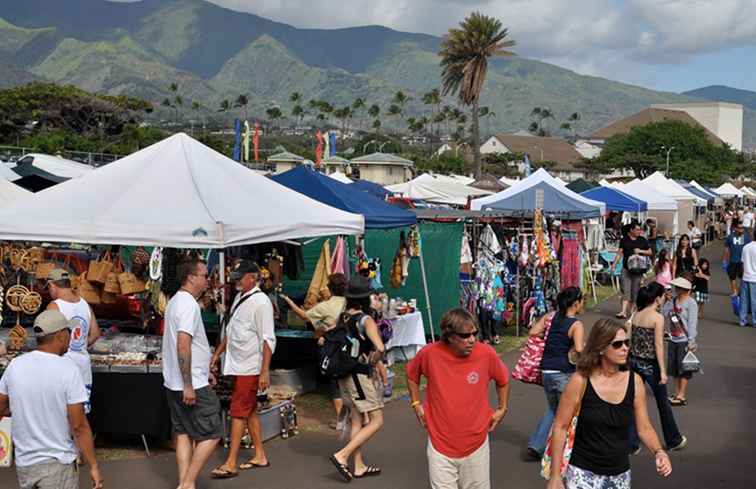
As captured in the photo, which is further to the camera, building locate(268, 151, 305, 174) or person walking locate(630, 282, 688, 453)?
building locate(268, 151, 305, 174)

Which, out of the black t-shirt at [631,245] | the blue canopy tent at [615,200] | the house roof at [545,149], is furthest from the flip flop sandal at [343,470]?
the house roof at [545,149]

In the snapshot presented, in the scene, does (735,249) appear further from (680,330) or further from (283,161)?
(283,161)

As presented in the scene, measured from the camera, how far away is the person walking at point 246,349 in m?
7.46

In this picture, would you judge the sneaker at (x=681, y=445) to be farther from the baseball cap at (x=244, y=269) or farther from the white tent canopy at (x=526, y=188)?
the white tent canopy at (x=526, y=188)

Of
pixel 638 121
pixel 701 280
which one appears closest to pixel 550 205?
pixel 701 280

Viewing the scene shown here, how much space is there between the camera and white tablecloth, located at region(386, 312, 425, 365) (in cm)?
1206

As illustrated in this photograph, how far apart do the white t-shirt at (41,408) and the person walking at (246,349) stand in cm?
262

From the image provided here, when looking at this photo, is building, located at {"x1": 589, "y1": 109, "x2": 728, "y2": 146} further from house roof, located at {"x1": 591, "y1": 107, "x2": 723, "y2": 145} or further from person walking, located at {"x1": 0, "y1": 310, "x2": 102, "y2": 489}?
person walking, located at {"x1": 0, "y1": 310, "x2": 102, "y2": 489}

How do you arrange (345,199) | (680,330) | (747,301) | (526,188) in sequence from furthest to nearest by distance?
1. (526,188)
2. (747,301)
3. (345,199)
4. (680,330)

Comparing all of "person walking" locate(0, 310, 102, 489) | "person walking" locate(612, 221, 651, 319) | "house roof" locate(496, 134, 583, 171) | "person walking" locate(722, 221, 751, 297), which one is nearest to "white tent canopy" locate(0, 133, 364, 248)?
"person walking" locate(0, 310, 102, 489)

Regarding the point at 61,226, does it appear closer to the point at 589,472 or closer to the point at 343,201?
the point at 343,201

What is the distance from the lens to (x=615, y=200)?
2366cm

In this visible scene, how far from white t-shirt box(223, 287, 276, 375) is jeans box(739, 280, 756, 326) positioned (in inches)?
485

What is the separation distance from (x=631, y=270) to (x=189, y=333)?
11656 mm
